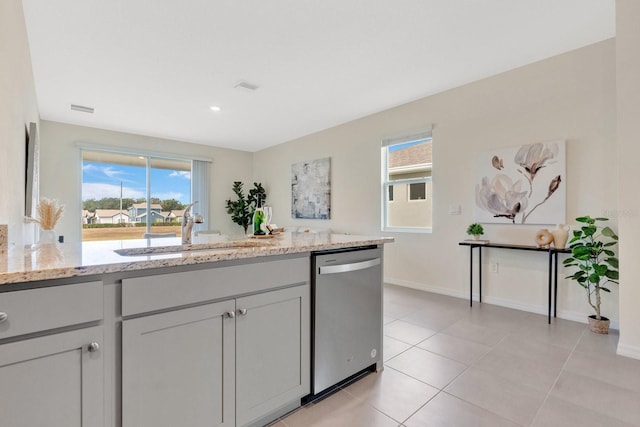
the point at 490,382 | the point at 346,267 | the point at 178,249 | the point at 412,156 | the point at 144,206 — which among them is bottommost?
the point at 490,382

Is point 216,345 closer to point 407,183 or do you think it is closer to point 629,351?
point 629,351

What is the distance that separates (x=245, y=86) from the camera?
11.9ft

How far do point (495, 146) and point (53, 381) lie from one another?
403 centimetres

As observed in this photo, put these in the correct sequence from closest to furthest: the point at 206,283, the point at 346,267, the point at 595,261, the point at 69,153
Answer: the point at 206,283, the point at 346,267, the point at 595,261, the point at 69,153

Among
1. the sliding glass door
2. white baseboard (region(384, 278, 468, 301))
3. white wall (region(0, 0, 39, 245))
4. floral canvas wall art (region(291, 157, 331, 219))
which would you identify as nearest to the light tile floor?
white baseboard (region(384, 278, 468, 301))

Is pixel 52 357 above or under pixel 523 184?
under

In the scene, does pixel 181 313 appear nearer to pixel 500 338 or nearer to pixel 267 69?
pixel 500 338

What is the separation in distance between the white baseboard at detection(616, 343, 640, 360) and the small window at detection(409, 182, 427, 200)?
8.00 feet

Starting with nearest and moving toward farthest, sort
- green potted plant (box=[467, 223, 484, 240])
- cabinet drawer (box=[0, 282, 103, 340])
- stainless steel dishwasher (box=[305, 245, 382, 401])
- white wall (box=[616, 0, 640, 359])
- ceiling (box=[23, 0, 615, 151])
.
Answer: cabinet drawer (box=[0, 282, 103, 340]), stainless steel dishwasher (box=[305, 245, 382, 401]), white wall (box=[616, 0, 640, 359]), ceiling (box=[23, 0, 615, 151]), green potted plant (box=[467, 223, 484, 240])

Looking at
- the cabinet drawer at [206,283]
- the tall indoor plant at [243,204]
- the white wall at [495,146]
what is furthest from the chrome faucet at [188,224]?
the tall indoor plant at [243,204]

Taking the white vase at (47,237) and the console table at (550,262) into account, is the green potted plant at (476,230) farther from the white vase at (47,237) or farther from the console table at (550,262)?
the white vase at (47,237)

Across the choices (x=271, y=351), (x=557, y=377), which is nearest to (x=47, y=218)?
(x=271, y=351)

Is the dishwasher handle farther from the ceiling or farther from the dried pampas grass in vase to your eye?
the ceiling

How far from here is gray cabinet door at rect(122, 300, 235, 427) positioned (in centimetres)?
111
